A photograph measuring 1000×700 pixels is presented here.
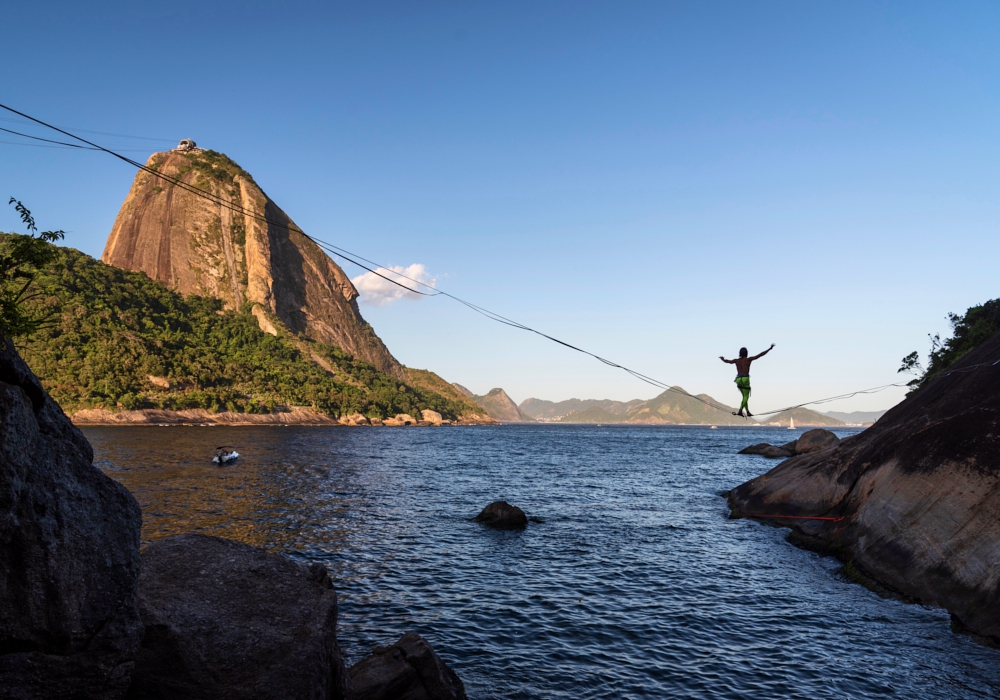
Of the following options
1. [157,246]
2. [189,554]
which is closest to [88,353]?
[157,246]

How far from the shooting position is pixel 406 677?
9422 millimetres

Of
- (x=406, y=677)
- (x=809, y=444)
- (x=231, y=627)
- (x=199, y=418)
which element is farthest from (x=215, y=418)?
(x=231, y=627)

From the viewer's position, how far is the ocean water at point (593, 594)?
11.6 metres

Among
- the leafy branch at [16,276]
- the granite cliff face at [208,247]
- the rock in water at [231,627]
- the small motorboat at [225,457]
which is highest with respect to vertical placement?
the granite cliff face at [208,247]

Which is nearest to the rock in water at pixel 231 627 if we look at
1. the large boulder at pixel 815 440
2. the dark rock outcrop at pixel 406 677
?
the dark rock outcrop at pixel 406 677

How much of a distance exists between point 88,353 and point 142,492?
95514mm

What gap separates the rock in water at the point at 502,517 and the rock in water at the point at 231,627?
687 inches

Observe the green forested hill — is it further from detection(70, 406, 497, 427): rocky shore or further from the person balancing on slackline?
the person balancing on slackline

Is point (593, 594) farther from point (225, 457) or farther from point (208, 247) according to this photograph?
point (208, 247)

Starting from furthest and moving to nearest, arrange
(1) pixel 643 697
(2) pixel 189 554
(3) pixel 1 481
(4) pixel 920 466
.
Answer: (4) pixel 920 466, (1) pixel 643 697, (2) pixel 189 554, (3) pixel 1 481

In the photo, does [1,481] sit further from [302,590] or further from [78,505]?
[302,590]

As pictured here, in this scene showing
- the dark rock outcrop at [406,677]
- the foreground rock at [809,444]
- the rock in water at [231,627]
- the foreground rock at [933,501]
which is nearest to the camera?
the rock in water at [231,627]

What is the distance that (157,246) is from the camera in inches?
6998

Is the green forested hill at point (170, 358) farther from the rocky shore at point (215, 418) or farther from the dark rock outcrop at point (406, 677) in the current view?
the dark rock outcrop at point (406, 677)
